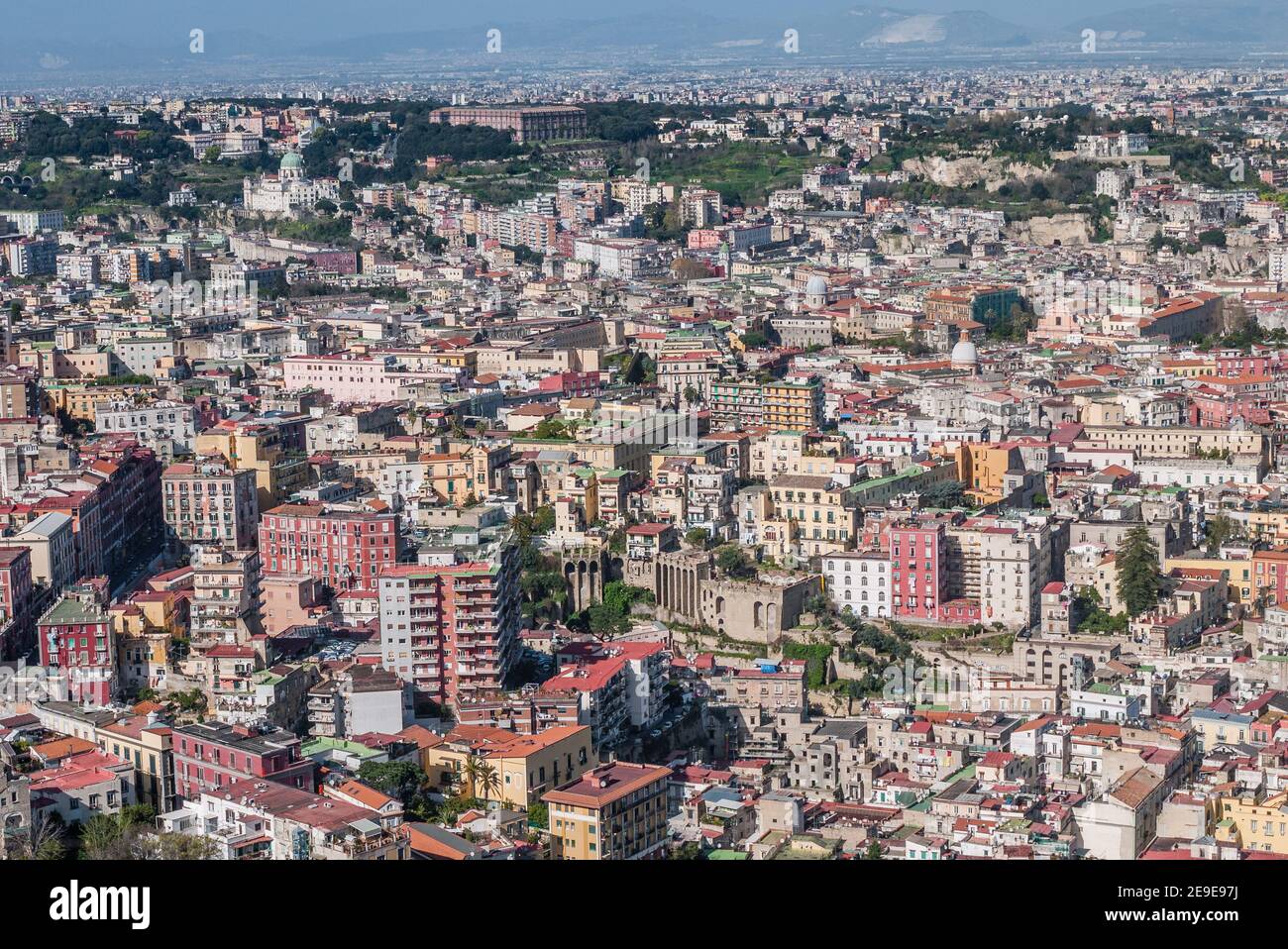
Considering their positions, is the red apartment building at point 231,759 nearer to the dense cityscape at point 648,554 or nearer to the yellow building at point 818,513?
the dense cityscape at point 648,554

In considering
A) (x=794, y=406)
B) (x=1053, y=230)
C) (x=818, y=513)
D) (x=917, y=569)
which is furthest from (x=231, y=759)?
(x=1053, y=230)

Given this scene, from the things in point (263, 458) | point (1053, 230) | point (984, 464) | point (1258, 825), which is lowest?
point (1258, 825)

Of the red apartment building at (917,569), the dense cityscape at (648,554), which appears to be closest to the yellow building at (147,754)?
the dense cityscape at (648,554)

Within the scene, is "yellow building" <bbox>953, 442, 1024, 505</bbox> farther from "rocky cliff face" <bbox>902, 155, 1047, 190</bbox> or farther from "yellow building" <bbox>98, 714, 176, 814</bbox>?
"rocky cliff face" <bbox>902, 155, 1047, 190</bbox>

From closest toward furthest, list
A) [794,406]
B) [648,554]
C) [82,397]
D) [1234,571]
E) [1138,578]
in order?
[1138,578] < [1234,571] < [648,554] < [794,406] < [82,397]

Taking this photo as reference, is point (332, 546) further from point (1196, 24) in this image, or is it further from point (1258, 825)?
point (1196, 24)

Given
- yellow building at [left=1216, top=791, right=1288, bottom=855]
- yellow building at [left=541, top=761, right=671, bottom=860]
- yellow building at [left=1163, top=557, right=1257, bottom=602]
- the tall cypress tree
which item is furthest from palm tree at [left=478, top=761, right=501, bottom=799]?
yellow building at [left=1163, top=557, right=1257, bottom=602]
